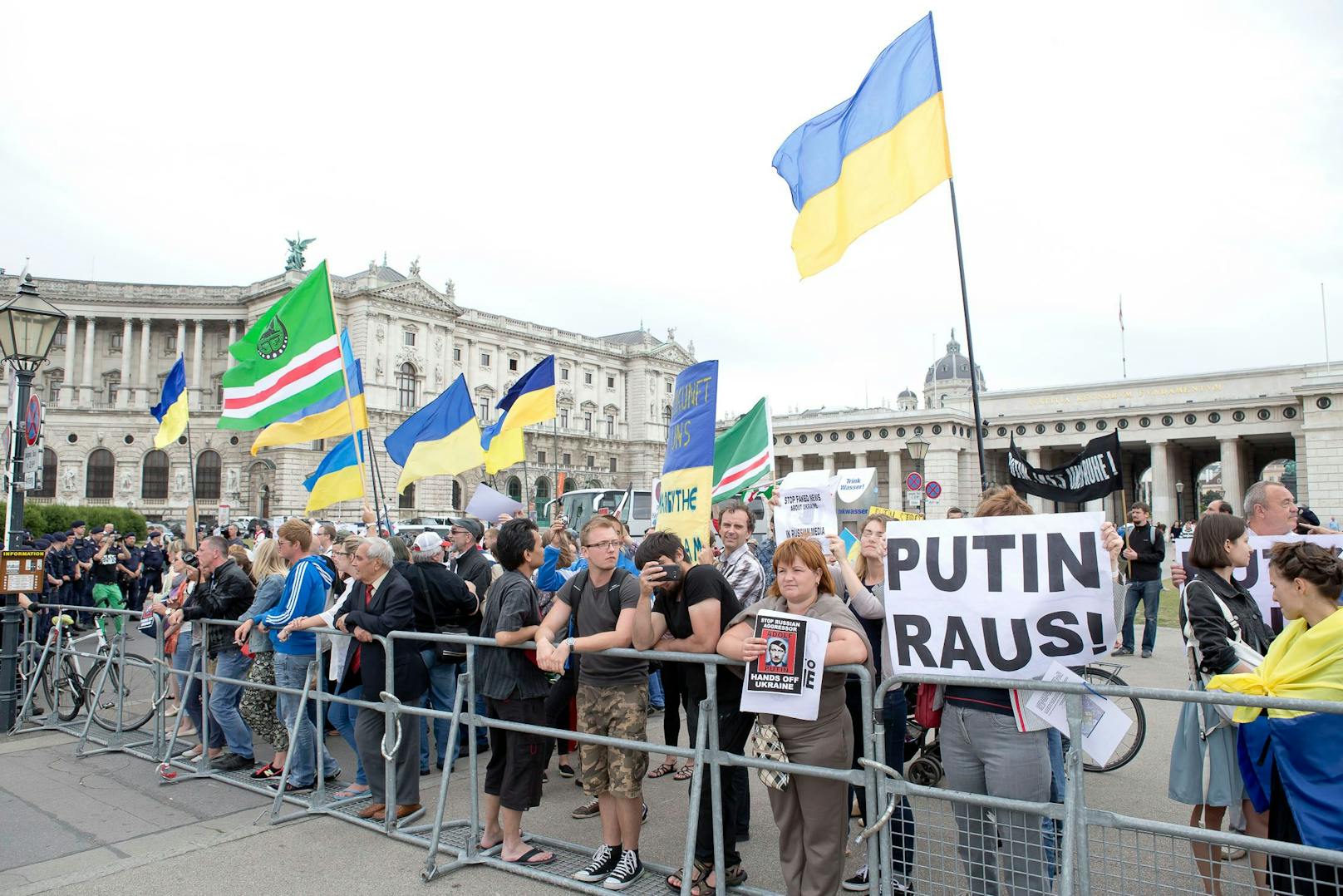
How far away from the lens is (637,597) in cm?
491

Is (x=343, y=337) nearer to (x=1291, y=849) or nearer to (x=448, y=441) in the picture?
(x=448, y=441)

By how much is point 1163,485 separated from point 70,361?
83.0 metres

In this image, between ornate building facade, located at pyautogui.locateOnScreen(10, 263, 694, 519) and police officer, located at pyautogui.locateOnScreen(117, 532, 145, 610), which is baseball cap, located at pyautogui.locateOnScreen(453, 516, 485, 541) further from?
ornate building facade, located at pyautogui.locateOnScreen(10, 263, 694, 519)

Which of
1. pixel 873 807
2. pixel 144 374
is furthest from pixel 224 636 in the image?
pixel 144 374

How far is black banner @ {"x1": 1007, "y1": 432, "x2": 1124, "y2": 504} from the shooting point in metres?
8.01

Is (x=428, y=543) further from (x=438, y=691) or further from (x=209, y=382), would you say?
(x=209, y=382)

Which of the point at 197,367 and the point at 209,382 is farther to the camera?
the point at 209,382

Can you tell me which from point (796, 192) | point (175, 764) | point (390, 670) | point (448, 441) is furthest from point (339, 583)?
point (796, 192)

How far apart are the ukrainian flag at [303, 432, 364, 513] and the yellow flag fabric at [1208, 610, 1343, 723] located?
974cm

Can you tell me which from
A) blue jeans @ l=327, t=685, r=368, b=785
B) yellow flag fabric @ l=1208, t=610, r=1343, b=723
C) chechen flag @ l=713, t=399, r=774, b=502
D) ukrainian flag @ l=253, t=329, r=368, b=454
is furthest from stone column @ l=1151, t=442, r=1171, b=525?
blue jeans @ l=327, t=685, r=368, b=785

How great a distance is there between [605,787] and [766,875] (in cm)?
105

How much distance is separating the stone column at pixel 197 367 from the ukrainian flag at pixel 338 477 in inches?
2594

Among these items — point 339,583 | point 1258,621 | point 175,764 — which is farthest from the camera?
point 339,583

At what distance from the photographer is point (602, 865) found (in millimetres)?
4883
